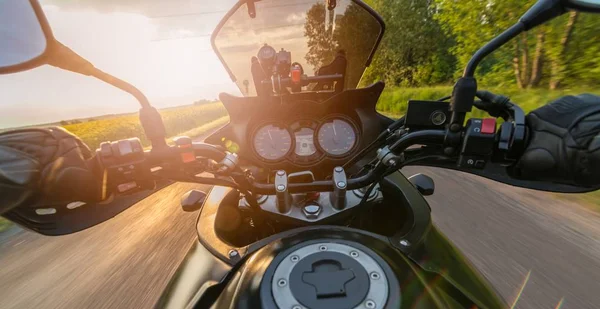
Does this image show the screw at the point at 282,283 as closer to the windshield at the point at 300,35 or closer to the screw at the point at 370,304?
the screw at the point at 370,304

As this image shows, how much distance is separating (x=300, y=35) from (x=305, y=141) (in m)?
0.81

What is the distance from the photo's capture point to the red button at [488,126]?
0.97 meters

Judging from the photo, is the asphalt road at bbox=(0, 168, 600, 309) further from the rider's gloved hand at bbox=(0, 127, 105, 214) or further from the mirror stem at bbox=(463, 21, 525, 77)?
the mirror stem at bbox=(463, 21, 525, 77)

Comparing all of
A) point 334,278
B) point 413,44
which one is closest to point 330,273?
point 334,278

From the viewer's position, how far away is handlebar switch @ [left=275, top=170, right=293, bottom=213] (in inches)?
45.4

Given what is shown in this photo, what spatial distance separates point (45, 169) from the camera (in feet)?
2.80

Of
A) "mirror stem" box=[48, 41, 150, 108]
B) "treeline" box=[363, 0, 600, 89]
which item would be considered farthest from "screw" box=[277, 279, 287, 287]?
"treeline" box=[363, 0, 600, 89]

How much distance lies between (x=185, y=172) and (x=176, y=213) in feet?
10.9

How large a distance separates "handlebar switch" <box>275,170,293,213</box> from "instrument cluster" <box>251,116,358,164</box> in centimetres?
87

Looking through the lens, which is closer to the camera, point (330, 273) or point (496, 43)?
point (330, 273)

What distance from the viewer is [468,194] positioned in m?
4.07

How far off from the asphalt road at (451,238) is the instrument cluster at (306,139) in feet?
4.98

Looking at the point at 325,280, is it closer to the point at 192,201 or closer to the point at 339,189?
the point at 339,189

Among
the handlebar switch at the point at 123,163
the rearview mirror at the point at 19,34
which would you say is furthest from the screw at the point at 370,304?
the rearview mirror at the point at 19,34
